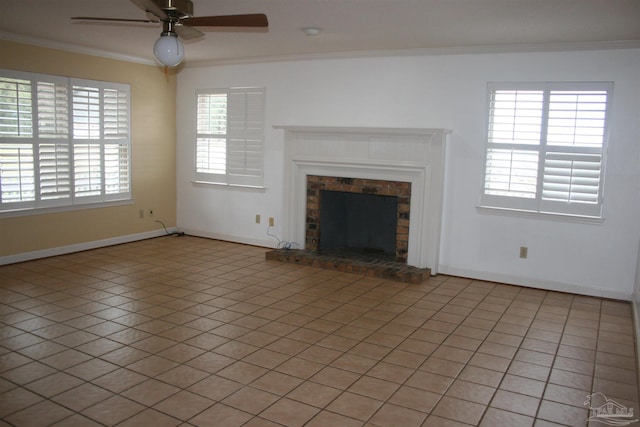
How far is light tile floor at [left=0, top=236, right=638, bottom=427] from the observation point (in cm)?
272

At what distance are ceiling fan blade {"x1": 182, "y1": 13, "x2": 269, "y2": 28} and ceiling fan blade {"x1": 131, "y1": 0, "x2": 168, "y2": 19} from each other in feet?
0.47

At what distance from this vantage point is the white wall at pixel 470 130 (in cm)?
468

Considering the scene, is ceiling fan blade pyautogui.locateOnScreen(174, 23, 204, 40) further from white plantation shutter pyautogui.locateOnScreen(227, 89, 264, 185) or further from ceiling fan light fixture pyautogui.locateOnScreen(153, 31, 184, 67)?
white plantation shutter pyautogui.locateOnScreen(227, 89, 264, 185)

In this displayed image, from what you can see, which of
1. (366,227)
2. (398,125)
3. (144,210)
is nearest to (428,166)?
(398,125)

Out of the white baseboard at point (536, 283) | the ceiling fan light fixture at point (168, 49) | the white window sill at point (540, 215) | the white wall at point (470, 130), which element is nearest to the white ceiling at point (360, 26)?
the white wall at point (470, 130)

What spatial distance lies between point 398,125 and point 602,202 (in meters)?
2.07

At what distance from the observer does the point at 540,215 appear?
501 centimetres

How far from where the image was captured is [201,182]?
6977mm

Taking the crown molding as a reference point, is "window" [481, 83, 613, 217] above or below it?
below

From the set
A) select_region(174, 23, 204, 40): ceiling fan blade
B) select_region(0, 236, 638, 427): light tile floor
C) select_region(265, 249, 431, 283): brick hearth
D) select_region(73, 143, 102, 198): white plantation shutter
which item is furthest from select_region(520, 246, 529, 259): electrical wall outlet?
select_region(73, 143, 102, 198): white plantation shutter

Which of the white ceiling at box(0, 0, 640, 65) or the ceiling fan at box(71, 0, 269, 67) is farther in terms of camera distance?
the white ceiling at box(0, 0, 640, 65)

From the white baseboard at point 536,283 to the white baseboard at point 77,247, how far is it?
Result: 12.3ft

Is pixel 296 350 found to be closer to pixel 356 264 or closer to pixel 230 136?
pixel 356 264

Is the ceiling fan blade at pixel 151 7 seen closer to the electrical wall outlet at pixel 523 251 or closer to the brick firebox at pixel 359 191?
the brick firebox at pixel 359 191
